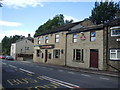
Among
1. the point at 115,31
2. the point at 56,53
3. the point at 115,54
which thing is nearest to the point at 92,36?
the point at 115,31

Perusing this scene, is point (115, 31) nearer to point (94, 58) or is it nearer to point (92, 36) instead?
point (92, 36)

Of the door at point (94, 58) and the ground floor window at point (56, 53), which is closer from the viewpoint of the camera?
the door at point (94, 58)

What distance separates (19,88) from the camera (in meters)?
8.18

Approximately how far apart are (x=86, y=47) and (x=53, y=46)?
27.1ft

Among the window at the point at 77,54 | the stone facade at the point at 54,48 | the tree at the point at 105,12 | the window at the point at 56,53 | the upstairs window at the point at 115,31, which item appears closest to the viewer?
the upstairs window at the point at 115,31

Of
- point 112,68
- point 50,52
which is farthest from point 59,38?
point 112,68

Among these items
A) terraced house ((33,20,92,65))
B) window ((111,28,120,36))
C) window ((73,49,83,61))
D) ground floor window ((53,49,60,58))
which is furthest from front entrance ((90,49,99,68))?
ground floor window ((53,49,60,58))

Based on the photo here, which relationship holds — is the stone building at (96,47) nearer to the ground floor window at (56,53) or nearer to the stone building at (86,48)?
the stone building at (86,48)

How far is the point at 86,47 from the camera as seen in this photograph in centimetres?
1970

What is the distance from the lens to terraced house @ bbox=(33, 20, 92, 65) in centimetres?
2400

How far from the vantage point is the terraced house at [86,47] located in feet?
55.1

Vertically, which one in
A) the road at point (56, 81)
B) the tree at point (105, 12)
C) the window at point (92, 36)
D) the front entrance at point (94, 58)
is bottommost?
the road at point (56, 81)

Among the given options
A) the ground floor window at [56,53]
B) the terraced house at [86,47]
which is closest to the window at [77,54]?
the terraced house at [86,47]

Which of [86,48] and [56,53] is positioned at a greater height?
[86,48]
